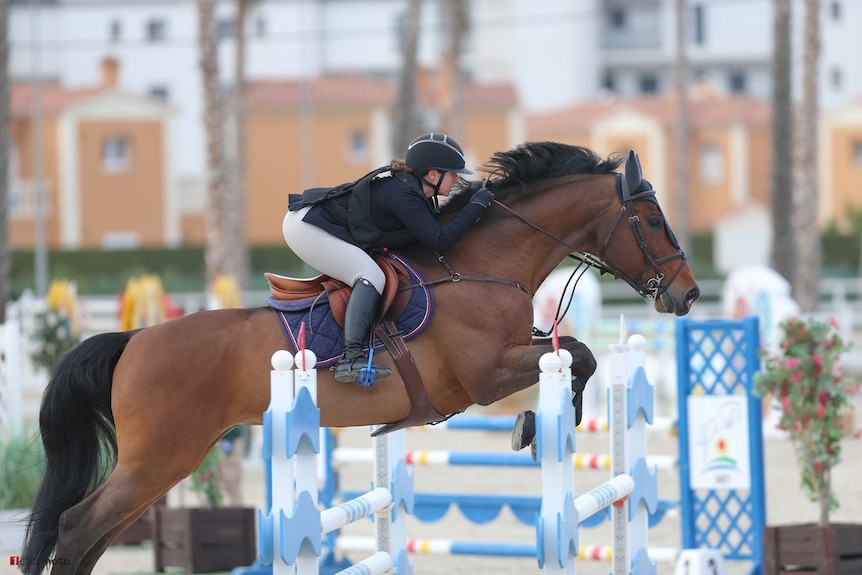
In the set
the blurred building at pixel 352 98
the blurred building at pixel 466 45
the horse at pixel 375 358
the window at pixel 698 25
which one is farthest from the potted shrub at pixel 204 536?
the window at pixel 698 25

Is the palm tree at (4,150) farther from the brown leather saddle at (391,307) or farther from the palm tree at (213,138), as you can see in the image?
the brown leather saddle at (391,307)

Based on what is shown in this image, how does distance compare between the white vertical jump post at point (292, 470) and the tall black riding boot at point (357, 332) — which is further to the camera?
the tall black riding boot at point (357, 332)

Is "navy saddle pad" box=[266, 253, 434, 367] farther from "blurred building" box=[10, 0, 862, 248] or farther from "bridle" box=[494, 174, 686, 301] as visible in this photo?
"blurred building" box=[10, 0, 862, 248]

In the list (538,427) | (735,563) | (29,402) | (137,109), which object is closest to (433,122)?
(137,109)

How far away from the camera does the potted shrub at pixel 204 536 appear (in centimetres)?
821

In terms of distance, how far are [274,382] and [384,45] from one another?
189 feet

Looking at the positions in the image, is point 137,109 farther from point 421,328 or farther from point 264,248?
point 421,328

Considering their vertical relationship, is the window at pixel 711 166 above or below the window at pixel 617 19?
below

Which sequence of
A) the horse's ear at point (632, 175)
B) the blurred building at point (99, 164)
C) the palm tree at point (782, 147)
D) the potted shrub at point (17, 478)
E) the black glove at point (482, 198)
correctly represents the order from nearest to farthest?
1. the black glove at point (482, 198)
2. the horse's ear at point (632, 175)
3. the potted shrub at point (17, 478)
4. the palm tree at point (782, 147)
5. the blurred building at point (99, 164)

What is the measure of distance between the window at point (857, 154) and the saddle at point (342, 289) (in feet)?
160

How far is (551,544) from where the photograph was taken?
523 cm

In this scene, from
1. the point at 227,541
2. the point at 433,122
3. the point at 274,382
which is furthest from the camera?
the point at 433,122

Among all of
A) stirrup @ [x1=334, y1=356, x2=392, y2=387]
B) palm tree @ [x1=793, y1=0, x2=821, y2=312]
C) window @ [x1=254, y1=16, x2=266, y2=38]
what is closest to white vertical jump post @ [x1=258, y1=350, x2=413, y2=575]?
stirrup @ [x1=334, y1=356, x2=392, y2=387]

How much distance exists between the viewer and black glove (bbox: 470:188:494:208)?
607 cm
